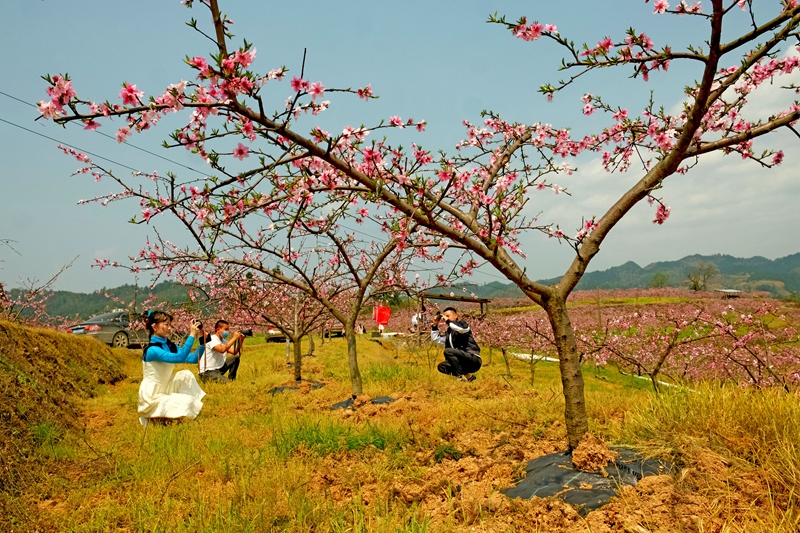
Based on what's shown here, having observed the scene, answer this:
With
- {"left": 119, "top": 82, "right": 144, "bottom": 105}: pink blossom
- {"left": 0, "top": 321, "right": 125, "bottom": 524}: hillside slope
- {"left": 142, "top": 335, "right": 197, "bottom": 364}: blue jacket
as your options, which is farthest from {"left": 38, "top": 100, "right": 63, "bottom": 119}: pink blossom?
{"left": 142, "top": 335, "right": 197, "bottom": 364}: blue jacket

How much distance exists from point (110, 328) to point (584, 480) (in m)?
21.3

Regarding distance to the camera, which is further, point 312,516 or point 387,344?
point 387,344

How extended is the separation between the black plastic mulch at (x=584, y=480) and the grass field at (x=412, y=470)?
0.13 m

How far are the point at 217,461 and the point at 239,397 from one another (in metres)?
4.45

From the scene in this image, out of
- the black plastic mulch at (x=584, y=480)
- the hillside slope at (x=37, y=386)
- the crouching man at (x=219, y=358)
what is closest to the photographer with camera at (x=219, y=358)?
the crouching man at (x=219, y=358)

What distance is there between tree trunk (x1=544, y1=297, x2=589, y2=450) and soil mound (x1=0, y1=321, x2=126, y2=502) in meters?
4.79

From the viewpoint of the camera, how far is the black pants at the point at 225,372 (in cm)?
1104

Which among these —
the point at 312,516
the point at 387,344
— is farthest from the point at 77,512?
the point at 387,344

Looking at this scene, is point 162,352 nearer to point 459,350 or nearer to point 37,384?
point 37,384

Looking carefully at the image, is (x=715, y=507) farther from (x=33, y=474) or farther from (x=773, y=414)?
(x=33, y=474)

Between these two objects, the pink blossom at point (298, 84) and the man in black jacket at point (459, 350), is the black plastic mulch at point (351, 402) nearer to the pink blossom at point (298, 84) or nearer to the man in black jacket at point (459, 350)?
the man in black jacket at point (459, 350)

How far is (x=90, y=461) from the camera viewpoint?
4.85 meters

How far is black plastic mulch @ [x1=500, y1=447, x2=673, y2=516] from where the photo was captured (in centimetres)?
309

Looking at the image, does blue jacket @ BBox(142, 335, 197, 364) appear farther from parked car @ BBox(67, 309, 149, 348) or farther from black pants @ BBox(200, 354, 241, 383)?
parked car @ BBox(67, 309, 149, 348)
